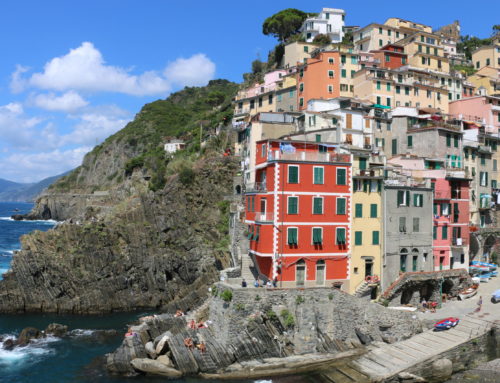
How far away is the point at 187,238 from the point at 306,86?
95.4 ft

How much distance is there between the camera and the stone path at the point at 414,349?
30.5 metres

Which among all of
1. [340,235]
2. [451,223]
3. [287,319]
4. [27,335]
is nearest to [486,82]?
[451,223]

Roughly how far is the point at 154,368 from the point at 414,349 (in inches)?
760

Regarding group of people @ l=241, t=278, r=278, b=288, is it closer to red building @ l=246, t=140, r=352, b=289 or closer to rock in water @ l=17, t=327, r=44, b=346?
red building @ l=246, t=140, r=352, b=289

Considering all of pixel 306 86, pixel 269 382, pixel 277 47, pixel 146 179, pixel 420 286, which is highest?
pixel 277 47

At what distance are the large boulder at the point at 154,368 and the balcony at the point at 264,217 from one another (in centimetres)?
1352

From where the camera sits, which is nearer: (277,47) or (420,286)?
(420,286)

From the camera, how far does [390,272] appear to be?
132ft

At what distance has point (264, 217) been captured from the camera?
37.4 metres

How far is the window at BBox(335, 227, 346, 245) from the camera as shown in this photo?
38.3 m

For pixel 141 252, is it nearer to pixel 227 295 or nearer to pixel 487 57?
pixel 227 295

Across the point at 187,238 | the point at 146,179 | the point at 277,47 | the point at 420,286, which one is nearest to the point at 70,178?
the point at 146,179

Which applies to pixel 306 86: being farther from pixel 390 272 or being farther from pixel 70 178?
pixel 70 178

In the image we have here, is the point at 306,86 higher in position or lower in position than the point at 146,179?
higher
